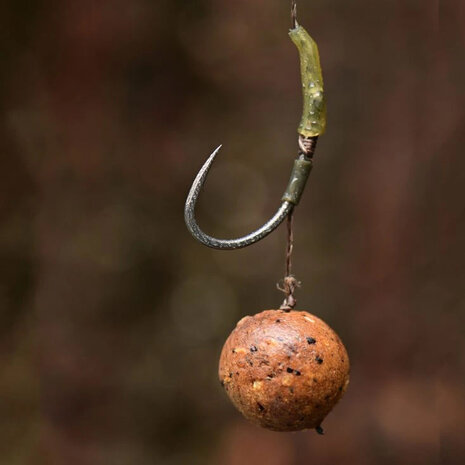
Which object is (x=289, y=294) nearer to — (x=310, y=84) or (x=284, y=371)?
(x=284, y=371)

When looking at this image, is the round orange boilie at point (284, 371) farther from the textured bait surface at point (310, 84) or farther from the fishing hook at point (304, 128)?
the textured bait surface at point (310, 84)

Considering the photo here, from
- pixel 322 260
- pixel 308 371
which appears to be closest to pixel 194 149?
pixel 322 260

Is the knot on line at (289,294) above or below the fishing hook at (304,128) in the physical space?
below

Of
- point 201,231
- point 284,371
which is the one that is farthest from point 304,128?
point 284,371

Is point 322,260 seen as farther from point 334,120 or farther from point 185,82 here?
point 185,82

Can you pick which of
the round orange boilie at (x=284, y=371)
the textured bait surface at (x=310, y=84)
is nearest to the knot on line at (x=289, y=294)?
the round orange boilie at (x=284, y=371)

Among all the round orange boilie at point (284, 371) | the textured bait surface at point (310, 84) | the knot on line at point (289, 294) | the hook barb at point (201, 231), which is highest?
the textured bait surface at point (310, 84)

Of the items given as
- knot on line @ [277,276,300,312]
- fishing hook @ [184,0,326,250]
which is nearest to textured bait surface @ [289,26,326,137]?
fishing hook @ [184,0,326,250]
